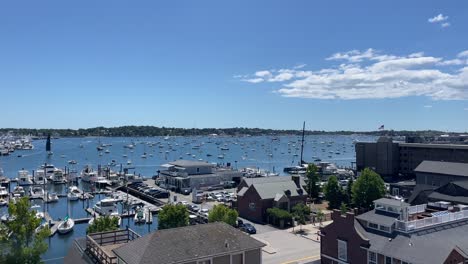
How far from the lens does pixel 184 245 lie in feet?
82.6

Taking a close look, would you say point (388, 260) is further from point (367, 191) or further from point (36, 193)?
point (36, 193)

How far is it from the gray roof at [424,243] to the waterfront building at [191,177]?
185ft

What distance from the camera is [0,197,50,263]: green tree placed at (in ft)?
81.3

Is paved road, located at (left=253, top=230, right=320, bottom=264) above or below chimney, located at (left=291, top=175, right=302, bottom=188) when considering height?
below

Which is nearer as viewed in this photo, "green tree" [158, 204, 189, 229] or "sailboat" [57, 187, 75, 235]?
"green tree" [158, 204, 189, 229]

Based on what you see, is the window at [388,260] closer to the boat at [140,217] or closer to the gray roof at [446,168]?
the gray roof at [446,168]

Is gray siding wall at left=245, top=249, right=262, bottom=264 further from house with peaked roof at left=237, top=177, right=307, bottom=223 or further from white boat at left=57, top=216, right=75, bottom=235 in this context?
white boat at left=57, top=216, right=75, bottom=235

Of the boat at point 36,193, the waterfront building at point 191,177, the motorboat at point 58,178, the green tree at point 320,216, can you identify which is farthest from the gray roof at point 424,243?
the motorboat at point 58,178

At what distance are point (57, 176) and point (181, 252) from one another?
96.0 m

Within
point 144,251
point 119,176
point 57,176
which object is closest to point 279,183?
point 144,251

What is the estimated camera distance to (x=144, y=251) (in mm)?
23625

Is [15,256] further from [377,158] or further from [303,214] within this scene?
[377,158]

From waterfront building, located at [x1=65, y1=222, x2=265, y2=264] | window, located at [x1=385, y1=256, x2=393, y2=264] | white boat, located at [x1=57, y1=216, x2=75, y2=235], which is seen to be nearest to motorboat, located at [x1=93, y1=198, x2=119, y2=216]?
white boat, located at [x1=57, y1=216, x2=75, y2=235]

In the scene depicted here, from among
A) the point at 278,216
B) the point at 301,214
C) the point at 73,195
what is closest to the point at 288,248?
the point at 301,214
